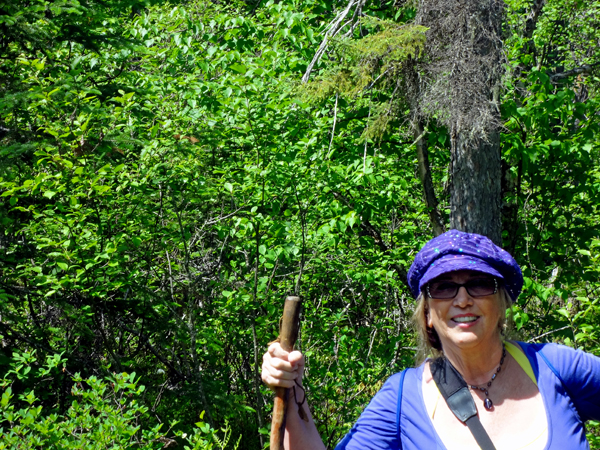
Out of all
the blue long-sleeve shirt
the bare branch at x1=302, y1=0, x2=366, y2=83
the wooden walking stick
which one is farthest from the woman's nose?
the bare branch at x1=302, y1=0, x2=366, y2=83

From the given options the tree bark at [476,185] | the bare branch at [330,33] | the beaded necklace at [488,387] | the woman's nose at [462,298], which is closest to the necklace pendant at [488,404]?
the beaded necklace at [488,387]

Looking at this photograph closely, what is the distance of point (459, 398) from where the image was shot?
1812mm

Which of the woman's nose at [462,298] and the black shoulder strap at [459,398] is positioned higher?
the woman's nose at [462,298]

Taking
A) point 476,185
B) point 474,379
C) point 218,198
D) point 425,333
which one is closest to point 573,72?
point 476,185

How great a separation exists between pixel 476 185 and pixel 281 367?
142 inches

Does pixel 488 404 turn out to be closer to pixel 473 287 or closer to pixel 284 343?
pixel 473 287

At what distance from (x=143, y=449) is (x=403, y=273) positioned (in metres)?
3.35

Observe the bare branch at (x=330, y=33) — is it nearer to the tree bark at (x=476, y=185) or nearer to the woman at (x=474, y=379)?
the tree bark at (x=476, y=185)

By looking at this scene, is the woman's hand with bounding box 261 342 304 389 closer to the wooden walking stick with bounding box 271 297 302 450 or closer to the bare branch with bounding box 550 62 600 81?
the wooden walking stick with bounding box 271 297 302 450

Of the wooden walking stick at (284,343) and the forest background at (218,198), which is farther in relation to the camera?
the forest background at (218,198)

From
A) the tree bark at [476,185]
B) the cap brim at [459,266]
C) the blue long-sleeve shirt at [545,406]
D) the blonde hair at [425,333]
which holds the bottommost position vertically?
the blue long-sleeve shirt at [545,406]

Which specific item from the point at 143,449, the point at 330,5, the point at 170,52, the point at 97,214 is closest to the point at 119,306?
the point at 97,214

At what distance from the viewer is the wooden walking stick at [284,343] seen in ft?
5.65

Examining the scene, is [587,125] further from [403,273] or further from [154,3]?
[154,3]
